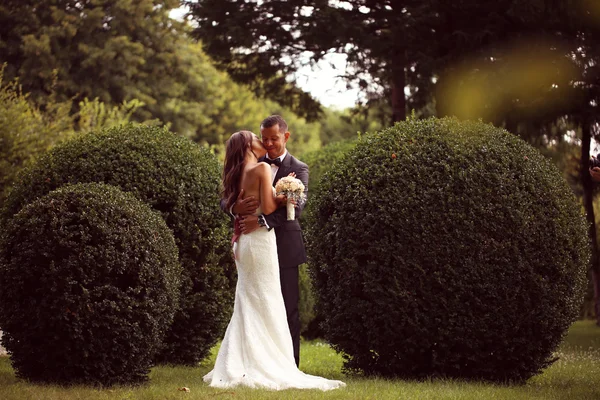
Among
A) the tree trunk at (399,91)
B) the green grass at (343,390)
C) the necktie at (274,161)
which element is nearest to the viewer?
the green grass at (343,390)

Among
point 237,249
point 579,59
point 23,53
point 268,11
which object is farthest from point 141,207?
point 23,53

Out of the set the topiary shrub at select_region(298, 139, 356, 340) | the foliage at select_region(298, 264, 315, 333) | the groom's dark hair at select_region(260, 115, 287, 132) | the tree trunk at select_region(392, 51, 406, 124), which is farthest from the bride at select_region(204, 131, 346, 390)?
the tree trunk at select_region(392, 51, 406, 124)

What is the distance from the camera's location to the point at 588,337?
15.5 meters

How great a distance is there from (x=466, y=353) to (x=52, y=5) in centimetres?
2663

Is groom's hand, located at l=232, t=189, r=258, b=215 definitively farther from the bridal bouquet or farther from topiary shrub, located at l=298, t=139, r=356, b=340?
topiary shrub, located at l=298, t=139, r=356, b=340

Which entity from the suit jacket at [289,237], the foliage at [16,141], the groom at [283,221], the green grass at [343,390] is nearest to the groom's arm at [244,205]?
the groom at [283,221]

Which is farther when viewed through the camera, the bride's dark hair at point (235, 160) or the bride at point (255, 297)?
the bride's dark hair at point (235, 160)

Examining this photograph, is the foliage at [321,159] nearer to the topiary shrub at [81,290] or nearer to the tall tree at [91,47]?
the topiary shrub at [81,290]

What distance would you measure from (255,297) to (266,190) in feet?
3.46

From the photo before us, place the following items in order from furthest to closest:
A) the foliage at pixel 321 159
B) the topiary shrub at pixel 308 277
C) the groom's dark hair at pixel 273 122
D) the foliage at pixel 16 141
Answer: the foliage at pixel 321 159, the foliage at pixel 16 141, the topiary shrub at pixel 308 277, the groom's dark hair at pixel 273 122

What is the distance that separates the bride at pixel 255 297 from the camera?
742cm

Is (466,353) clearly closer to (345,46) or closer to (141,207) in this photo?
(141,207)

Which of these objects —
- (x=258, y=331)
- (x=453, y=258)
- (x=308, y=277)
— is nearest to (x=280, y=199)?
(x=258, y=331)

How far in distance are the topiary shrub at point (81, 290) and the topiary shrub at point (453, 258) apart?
1.99m
